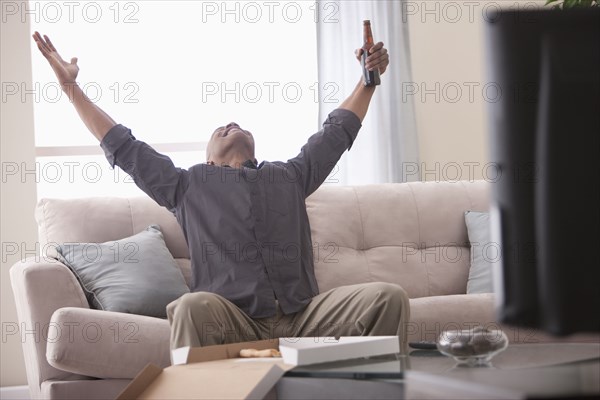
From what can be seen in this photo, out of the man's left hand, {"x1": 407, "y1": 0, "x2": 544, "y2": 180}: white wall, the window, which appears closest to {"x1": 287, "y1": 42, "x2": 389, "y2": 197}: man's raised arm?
the man's left hand

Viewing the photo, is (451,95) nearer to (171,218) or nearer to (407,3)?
(407,3)

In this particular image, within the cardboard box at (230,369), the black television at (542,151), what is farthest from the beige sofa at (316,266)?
the black television at (542,151)

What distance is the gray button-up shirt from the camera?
2646 mm

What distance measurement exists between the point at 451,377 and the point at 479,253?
247cm

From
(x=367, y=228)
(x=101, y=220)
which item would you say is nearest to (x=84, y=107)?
(x=101, y=220)

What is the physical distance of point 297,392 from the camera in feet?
4.82

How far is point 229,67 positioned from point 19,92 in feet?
3.33

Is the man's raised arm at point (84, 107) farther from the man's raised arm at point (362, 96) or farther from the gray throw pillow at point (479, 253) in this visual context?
the gray throw pillow at point (479, 253)

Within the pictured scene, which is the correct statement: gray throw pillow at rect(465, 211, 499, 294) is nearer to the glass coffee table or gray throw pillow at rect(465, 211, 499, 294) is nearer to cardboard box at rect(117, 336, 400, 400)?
the glass coffee table

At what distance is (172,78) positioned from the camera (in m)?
4.27

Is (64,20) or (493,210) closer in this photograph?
(493,210)

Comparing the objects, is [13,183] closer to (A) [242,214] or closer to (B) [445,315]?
(A) [242,214]

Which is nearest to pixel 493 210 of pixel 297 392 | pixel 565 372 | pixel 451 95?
pixel 565 372

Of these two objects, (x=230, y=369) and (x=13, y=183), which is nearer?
(x=230, y=369)
